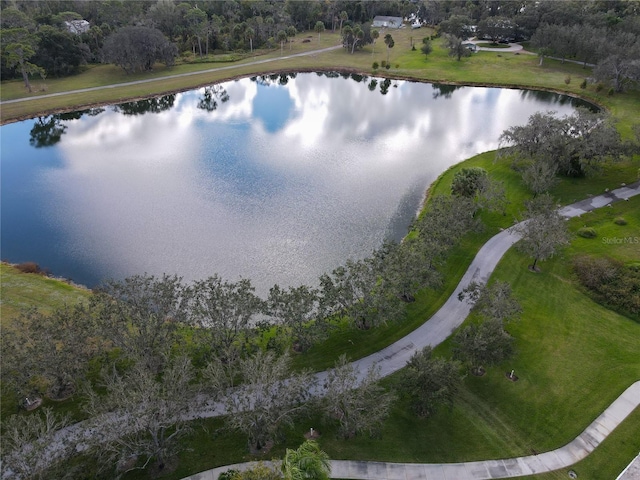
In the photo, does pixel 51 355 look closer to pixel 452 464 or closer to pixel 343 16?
pixel 452 464

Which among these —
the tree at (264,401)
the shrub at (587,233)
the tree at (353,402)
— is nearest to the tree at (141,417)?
the tree at (264,401)

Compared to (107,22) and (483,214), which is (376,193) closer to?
(483,214)

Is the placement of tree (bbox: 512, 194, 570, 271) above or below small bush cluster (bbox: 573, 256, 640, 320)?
above

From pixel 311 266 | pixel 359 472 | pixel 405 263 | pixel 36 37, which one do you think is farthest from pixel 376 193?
pixel 36 37

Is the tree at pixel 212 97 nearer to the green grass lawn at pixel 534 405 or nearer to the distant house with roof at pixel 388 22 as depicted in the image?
the green grass lawn at pixel 534 405

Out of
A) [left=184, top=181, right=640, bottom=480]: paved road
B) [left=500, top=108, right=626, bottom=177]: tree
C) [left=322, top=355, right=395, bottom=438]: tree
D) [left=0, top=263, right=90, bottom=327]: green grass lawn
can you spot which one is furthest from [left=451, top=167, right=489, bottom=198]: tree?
[left=0, top=263, right=90, bottom=327]: green grass lawn

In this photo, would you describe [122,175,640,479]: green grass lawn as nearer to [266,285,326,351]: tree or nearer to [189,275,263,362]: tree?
[266,285,326,351]: tree
